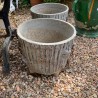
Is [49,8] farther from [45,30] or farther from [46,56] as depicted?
[46,56]

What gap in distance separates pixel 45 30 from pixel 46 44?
516mm

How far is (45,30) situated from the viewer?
8.34 feet

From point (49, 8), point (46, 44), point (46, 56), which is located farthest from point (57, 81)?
point (49, 8)

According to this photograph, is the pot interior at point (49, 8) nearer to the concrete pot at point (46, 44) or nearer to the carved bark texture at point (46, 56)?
the concrete pot at point (46, 44)

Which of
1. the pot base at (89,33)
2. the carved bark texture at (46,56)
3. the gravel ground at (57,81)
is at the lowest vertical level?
the pot base at (89,33)

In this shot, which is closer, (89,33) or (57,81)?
(57,81)

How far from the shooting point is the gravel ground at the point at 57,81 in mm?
2219

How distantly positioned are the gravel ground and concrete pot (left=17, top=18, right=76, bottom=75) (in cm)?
11

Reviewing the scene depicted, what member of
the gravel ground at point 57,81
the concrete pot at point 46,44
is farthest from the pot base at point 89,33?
the concrete pot at point 46,44

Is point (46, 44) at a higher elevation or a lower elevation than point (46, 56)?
higher

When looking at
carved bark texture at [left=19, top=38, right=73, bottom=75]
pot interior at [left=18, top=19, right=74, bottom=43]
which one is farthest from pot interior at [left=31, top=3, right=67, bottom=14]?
carved bark texture at [left=19, top=38, right=73, bottom=75]

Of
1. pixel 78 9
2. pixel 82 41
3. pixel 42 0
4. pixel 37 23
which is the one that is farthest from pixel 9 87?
pixel 42 0

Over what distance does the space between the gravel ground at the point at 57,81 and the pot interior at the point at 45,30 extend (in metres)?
0.38

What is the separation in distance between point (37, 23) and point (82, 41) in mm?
977
